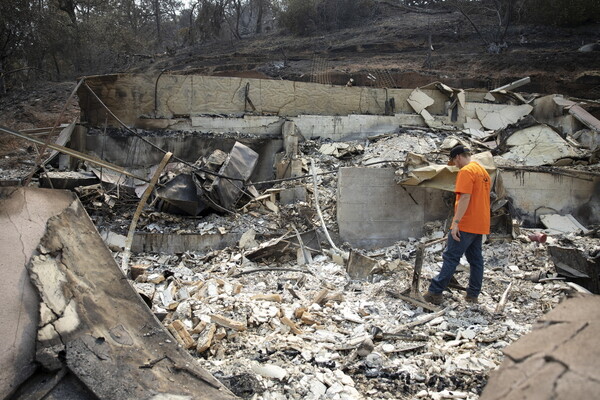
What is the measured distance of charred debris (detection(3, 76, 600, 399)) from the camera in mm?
3469

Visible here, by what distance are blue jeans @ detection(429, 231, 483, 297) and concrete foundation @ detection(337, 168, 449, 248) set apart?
8.35ft

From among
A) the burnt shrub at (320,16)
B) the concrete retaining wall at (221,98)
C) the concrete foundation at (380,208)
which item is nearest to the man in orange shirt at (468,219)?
the concrete foundation at (380,208)

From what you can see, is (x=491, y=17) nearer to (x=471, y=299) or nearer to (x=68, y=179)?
(x=68, y=179)

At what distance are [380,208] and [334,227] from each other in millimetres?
776

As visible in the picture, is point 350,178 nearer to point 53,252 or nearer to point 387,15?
point 53,252

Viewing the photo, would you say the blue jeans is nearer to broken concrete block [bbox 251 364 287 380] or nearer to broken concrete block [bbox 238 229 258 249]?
broken concrete block [bbox 251 364 287 380]

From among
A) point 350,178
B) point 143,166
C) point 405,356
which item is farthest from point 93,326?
point 143,166

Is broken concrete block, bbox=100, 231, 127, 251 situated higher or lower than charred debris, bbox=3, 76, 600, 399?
lower

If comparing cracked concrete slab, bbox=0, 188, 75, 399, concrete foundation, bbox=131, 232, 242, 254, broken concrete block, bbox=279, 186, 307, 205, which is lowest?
concrete foundation, bbox=131, 232, 242, 254

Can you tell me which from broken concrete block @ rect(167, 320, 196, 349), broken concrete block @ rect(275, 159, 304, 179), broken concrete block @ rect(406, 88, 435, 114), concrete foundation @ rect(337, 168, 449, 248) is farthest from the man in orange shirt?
broken concrete block @ rect(406, 88, 435, 114)

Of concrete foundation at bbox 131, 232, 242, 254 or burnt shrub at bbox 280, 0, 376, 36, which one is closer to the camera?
concrete foundation at bbox 131, 232, 242, 254

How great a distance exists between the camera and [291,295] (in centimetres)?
491

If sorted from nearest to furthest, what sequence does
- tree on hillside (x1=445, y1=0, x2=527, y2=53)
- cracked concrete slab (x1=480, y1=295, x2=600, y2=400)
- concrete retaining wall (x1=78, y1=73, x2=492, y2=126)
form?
cracked concrete slab (x1=480, y1=295, x2=600, y2=400)
concrete retaining wall (x1=78, y1=73, x2=492, y2=126)
tree on hillside (x1=445, y1=0, x2=527, y2=53)

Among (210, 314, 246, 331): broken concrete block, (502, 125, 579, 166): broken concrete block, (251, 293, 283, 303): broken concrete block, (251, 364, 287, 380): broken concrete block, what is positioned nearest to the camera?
(251, 364, 287, 380): broken concrete block
